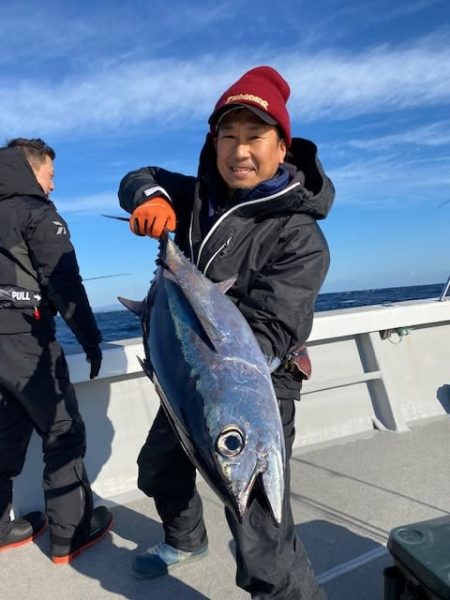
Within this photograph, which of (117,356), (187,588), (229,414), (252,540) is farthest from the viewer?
(117,356)

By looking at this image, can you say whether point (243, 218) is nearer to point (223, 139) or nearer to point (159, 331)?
point (223, 139)

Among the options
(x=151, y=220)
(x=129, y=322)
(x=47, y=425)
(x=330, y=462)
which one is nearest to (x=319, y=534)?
(x=330, y=462)

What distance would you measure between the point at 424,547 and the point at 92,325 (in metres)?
1.91

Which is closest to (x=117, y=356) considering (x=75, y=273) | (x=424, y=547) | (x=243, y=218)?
(x=75, y=273)

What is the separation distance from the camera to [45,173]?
9.82 feet

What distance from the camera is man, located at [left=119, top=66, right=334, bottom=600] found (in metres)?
1.80

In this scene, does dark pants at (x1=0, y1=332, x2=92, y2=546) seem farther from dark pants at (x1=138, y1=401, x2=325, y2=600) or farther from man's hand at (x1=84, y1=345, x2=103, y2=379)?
dark pants at (x1=138, y1=401, x2=325, y2=600)

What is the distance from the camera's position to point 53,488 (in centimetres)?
269

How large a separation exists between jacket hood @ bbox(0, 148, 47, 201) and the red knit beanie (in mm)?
1196

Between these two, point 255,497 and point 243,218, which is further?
point 243,218

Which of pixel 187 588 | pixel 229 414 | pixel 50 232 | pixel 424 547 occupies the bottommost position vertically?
pixel 187 588

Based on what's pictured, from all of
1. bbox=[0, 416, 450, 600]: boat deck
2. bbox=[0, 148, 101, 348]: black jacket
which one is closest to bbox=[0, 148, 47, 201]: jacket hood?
bbox=[0, 148, 101, 348]: black jacket

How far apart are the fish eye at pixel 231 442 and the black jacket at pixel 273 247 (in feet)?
1.50

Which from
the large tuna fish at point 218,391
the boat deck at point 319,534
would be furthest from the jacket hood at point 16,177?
the boat deck at point 319,534
